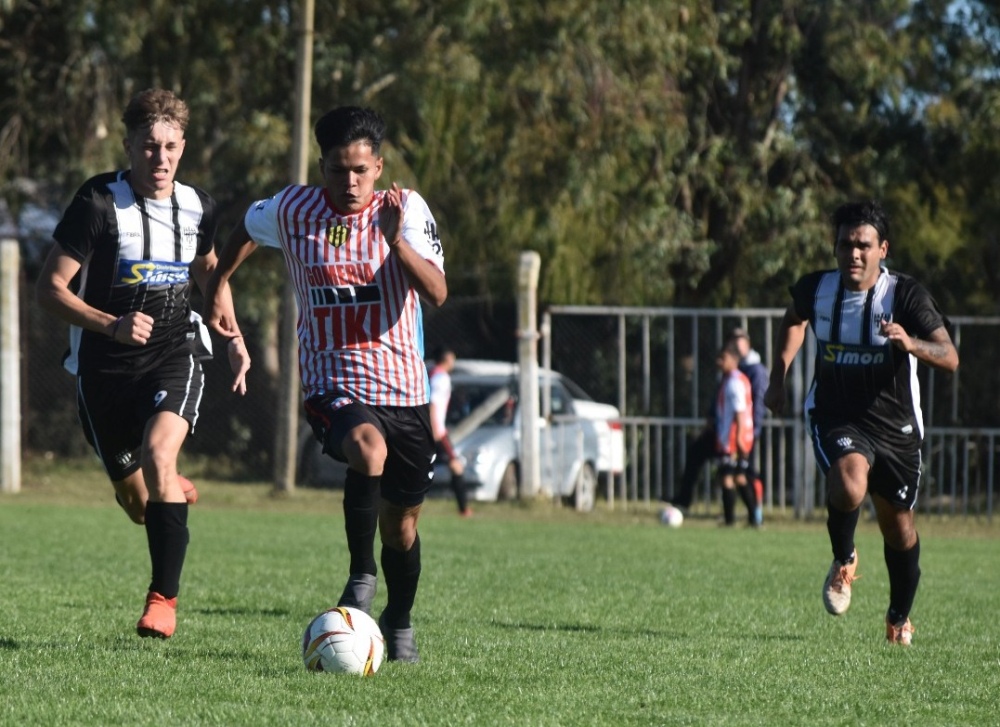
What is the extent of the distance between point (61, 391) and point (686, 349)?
31.7ft

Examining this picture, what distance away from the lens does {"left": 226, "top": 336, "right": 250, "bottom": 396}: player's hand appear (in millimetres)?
6898

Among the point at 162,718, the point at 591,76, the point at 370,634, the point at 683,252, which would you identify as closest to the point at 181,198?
the point at 370,634

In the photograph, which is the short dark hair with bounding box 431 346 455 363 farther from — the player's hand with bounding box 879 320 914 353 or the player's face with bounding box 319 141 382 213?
the player's face with bounding box 319 141 382 213

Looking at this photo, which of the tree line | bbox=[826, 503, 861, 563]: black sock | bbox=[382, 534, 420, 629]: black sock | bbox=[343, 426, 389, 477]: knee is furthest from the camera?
the tree line

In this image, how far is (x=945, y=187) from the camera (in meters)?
Answer: 23.9

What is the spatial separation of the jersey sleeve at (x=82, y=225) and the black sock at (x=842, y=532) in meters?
3.59

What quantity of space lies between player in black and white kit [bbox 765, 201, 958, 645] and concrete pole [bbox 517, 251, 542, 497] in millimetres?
10038

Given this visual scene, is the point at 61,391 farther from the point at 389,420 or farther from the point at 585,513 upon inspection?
the point at 389,420

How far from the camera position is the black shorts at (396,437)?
6.05 m

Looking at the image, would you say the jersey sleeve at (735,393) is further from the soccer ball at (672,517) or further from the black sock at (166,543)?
the black sock at (166,543)

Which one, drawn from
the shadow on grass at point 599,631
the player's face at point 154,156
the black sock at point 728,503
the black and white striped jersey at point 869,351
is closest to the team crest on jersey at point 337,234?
the player's face at point 154,156

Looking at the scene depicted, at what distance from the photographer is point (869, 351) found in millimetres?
7492

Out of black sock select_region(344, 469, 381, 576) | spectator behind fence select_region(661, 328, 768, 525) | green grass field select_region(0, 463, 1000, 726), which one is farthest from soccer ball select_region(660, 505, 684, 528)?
black sock select_region(344, 469, 381, 576)

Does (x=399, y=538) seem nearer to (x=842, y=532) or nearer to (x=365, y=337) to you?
(x=365, y=337)
